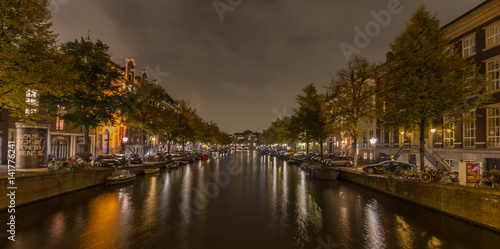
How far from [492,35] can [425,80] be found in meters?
14.5

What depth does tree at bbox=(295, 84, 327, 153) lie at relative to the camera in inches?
1962

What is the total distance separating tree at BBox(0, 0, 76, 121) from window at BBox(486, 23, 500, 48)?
38.1m

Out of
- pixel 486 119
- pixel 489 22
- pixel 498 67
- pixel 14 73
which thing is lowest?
pixel 486 119

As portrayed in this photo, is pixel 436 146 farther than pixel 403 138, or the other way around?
pixel 403 138

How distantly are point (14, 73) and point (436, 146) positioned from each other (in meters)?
41.5

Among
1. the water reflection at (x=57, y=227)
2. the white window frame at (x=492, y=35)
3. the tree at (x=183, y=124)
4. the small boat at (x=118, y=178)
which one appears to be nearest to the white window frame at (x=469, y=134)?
the white window frame at (x=492, y=35)

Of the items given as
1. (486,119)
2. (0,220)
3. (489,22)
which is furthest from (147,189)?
(489,22)

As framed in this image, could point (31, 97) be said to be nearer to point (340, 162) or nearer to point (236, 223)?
point (236, 223)

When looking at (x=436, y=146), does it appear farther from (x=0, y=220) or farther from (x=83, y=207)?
(x=0, y=220)

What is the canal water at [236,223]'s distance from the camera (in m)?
10.5

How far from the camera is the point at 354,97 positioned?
32.1 metres

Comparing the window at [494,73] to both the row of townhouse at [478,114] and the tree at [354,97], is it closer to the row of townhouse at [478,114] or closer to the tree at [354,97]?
the row of townhouse at [478,114]

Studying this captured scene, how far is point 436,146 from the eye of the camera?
1261 inches

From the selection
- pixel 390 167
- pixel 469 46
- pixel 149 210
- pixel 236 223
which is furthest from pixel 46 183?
pixel 469 46
